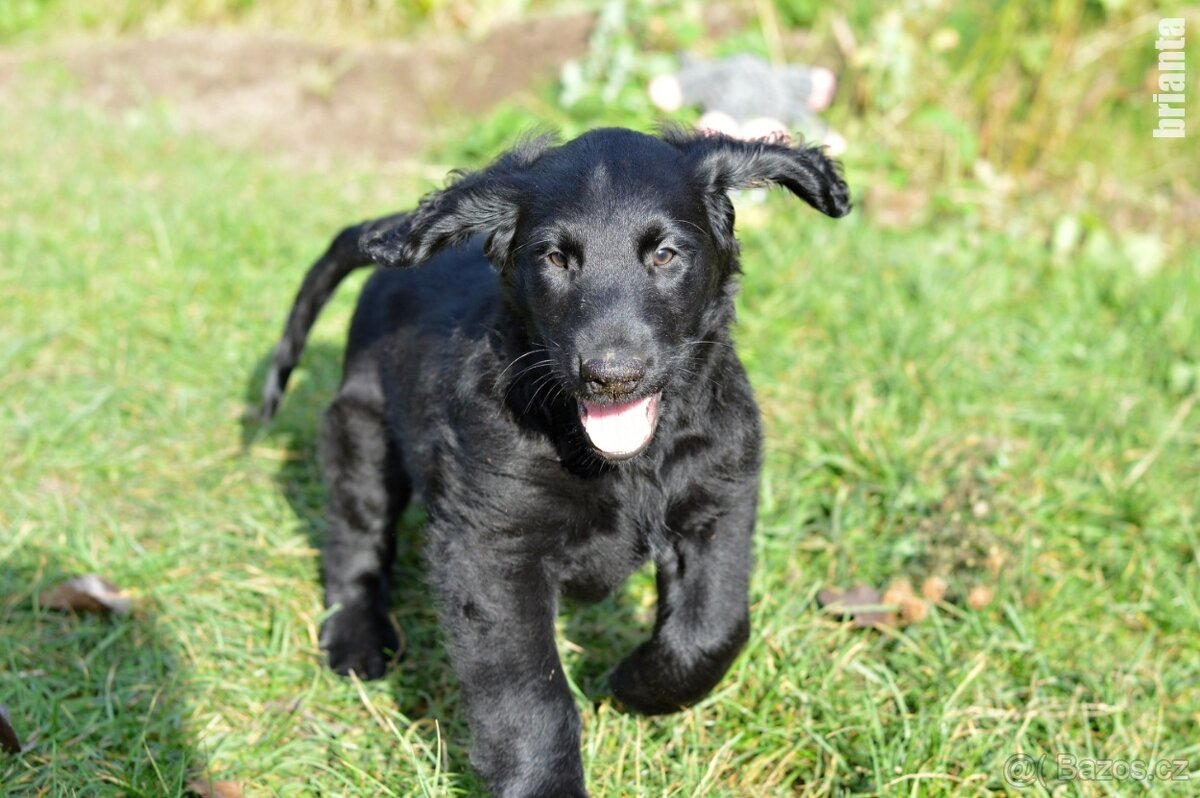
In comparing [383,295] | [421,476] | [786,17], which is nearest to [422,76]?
[786,17]

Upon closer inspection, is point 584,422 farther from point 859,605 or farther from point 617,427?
point 859,605

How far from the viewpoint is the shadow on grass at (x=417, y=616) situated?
3094 mm

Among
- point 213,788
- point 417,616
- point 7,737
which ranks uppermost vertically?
point 7,737

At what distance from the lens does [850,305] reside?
481 centimetres

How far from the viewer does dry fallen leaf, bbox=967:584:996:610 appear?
128 inches

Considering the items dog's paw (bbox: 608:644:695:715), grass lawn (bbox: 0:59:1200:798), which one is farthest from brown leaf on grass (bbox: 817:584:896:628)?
dog's paw (bbox: 608:644:695:715)

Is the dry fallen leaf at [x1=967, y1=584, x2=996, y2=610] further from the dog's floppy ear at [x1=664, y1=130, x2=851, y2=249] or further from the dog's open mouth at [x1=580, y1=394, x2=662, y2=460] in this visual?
the dog's open mouth at [x1=580, y1=394, x2=662, y2=460]

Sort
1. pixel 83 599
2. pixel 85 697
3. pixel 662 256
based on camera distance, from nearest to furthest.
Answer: pixel 662 256 → pixel 85 697 → pixel 83 599

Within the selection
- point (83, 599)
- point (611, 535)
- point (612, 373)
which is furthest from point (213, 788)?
point (612, 373)

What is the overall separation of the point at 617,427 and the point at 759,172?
712 mm

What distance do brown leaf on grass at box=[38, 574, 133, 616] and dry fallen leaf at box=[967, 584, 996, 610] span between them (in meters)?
2.29

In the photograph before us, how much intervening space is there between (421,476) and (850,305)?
241cm

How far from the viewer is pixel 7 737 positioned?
2.66m

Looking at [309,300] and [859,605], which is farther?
[309,300]
